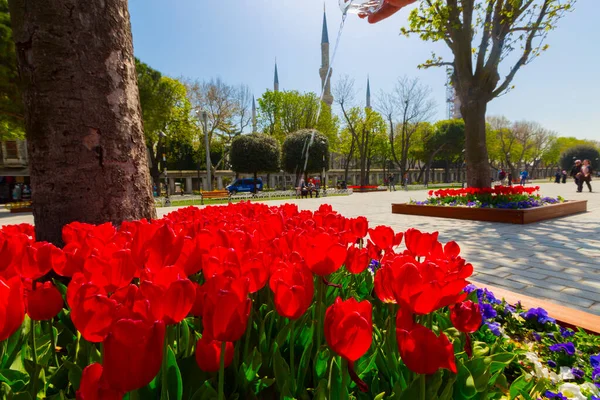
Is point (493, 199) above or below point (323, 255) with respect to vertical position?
below

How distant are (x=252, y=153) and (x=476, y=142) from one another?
21.0m

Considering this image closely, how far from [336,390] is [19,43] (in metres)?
2.70

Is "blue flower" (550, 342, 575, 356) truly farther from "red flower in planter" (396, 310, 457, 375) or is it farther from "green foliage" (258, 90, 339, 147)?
"green foliage" (258, 90, 339, 147)

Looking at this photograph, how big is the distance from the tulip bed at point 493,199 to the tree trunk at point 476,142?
584 millimetres

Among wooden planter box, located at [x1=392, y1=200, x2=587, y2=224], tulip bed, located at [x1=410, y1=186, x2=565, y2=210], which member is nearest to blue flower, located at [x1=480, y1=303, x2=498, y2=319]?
wooden planter box, located at [x1=392, y1=200, x2=587, y2=224]

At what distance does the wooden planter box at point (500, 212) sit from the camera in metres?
8.57

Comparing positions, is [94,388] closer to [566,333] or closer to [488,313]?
[488,313]

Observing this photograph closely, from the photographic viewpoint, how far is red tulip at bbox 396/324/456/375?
0.74m

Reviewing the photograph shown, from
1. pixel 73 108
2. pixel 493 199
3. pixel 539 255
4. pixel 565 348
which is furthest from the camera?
pixel 493 199

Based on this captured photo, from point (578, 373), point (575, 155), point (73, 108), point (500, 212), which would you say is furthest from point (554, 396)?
point (575, 155)

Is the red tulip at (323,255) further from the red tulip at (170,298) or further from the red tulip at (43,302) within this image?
the red tulip at (43,302)

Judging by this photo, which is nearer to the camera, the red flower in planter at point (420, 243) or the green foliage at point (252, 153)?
the red flower in planter at point (420, 243)

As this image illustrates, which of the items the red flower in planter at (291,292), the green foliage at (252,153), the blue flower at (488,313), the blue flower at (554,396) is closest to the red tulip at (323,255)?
the red flower in planter at (291,292)

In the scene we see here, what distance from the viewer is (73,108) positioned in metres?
2.12
